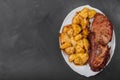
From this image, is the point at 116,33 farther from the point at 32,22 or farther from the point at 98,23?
the point at 32,22

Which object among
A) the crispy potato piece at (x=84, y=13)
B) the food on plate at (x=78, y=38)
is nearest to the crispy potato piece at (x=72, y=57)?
the food on plate at (x=78, y=38)

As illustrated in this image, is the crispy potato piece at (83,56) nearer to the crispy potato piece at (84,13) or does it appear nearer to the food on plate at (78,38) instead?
the food on plate at (78,38)

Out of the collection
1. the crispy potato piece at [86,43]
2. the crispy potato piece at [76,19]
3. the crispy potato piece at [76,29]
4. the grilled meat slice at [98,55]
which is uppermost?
the crispy potato piece at [76,19]

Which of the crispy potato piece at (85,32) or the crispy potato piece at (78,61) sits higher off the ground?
the crispy potato piece at (85,32)

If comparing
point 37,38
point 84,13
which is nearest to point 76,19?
point 84,13

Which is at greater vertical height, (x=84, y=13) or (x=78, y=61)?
(x=84, y=13)

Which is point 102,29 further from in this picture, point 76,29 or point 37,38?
point 37,38
